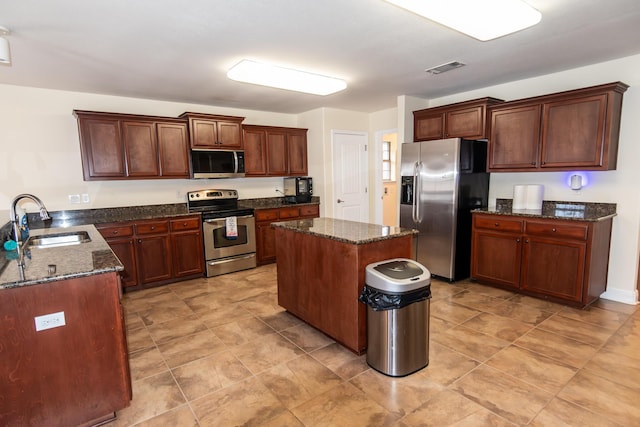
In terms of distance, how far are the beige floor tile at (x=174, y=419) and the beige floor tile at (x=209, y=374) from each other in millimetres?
128

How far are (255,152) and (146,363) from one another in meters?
3.41

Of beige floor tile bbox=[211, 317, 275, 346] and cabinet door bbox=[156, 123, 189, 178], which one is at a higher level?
cabinet door bbox=[156, 123, 189, 178]

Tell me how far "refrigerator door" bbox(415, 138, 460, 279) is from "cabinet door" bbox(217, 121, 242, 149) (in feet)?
8.45

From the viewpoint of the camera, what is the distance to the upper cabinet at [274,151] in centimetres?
518

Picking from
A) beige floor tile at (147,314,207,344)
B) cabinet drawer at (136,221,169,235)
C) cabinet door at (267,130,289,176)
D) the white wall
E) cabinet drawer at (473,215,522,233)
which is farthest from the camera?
cabinet door at (267,130,289,176)

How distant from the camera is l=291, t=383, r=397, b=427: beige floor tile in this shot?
1889 millimetres

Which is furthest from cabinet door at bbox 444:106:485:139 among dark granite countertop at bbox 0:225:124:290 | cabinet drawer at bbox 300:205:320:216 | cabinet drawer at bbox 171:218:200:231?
dark granite countertop at bbox 0:225:124:290

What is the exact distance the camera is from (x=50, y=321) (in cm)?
173

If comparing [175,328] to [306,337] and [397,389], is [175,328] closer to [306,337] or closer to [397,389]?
[306,337]

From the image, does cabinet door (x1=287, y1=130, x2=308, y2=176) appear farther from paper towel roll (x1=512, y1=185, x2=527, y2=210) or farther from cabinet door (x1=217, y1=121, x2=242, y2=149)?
paper towel roll (x1=512, y1=185, x2=527, y2=210)

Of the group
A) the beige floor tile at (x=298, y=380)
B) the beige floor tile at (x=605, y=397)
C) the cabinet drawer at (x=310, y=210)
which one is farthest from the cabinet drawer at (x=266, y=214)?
the beige floor tile at (x=605, y=397)

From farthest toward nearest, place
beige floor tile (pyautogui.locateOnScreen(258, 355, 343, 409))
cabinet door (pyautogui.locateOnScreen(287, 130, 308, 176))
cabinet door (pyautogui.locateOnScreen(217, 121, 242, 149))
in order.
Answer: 1. cabinet door (pyautogui.locateOnScreen(287, 130, 308, 176))
2. cabinet door (pyautogui.locateOnScreen(217, 121, 242, 149))
3. beige floor tile (pyautogui.locateOnScreen(258, 355, 343, 409))

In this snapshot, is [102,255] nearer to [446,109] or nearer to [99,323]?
[99,323]

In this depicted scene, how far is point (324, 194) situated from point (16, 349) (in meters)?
4.34
